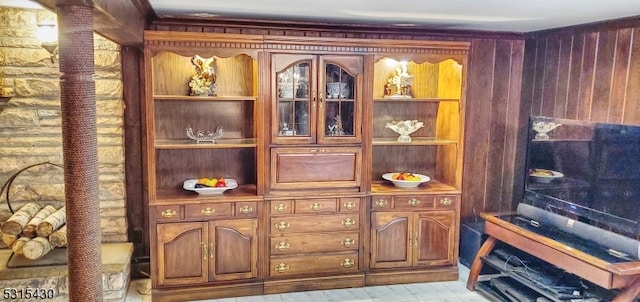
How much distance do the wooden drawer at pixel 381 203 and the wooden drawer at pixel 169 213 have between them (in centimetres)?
142

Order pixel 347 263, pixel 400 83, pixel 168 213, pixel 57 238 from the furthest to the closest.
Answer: pixel 400 83, pixel 347 263, pixel 168 213, pixel 57 238

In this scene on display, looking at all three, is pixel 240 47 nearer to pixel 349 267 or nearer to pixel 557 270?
pixel 349 267

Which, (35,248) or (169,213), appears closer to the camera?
(35,248)

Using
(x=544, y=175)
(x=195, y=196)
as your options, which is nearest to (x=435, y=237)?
(x=544, y=175)

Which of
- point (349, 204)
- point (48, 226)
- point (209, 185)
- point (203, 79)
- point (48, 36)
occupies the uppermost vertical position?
point (48, 36)

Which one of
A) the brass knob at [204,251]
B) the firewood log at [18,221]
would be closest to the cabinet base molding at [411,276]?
the brass knob at [204,251]

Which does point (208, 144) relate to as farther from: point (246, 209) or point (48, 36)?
point (48, 36)

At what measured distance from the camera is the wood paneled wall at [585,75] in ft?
10.8

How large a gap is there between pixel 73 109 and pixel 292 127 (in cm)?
196

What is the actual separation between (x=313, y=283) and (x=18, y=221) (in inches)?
81.7

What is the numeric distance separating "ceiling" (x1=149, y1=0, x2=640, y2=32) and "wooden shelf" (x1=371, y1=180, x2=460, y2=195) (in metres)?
1.30

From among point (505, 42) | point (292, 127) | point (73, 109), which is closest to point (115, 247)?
point (292, 127)

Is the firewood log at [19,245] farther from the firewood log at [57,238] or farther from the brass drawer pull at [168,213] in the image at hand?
the brass drawer pull at [168,213]

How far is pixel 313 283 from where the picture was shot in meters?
3.77
